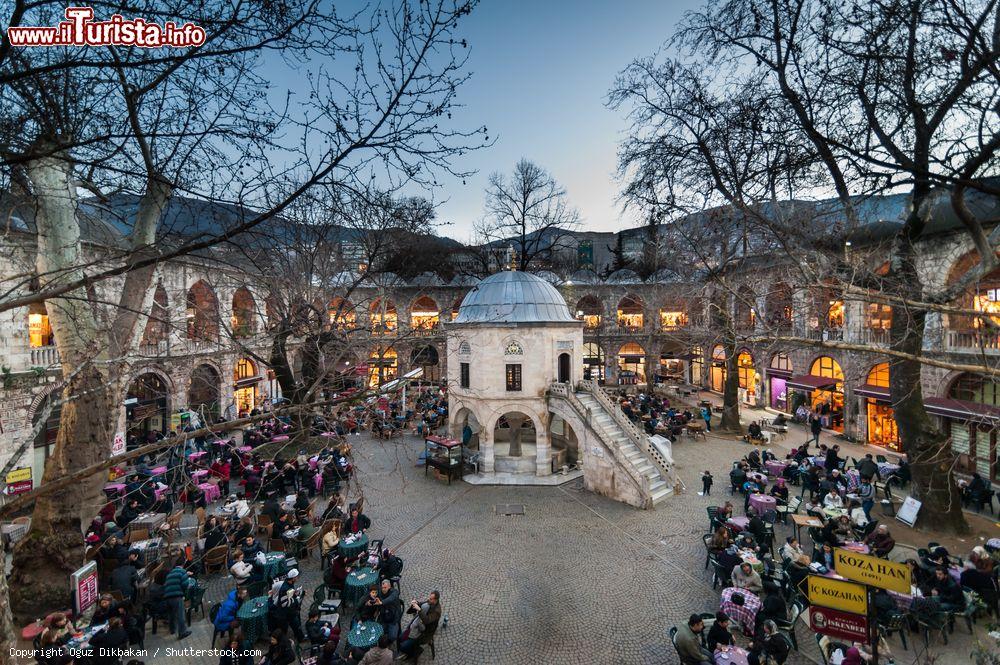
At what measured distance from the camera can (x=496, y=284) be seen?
820 inches

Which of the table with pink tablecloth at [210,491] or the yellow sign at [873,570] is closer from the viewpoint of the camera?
the yellow sign at [873,570]

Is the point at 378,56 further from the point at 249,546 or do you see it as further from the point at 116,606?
the point at 249,546

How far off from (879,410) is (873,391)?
2.09 meters

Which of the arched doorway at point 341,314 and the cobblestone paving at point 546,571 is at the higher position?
the arched doorway at point 341,314

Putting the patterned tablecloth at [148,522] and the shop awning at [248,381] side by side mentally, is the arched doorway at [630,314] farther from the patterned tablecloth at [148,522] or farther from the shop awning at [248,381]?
the patterned tablecloth at [148,522]

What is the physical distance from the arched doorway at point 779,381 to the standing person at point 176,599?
31824 millimetres

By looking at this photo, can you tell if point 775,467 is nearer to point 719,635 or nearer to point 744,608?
point 744,608

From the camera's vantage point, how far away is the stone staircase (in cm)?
1625

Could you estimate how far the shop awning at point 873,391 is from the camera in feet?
65.7

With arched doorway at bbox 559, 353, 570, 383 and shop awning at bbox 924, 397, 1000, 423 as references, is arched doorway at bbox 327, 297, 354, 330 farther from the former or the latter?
shop awning at bbox 924, 397, 1000, 423

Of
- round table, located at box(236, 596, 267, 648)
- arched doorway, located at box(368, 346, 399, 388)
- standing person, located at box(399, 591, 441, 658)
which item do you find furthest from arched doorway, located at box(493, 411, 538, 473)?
round table, located at box(236, 596, 267, 648)

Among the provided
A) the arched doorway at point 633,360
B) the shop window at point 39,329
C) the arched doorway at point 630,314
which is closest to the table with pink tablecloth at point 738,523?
the shop window at point 39,329

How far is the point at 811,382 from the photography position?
24609mm

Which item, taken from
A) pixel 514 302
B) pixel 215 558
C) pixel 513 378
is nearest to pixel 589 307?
pixel 514 302
